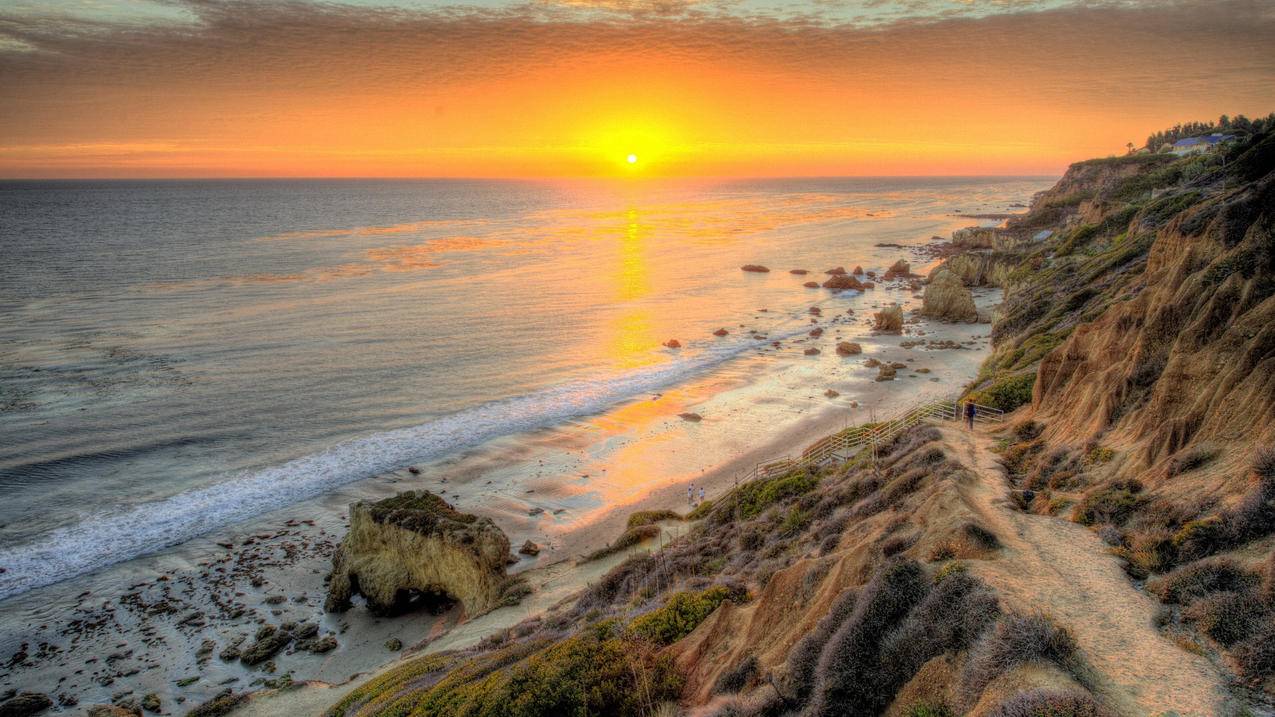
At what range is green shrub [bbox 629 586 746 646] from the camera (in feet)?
48.7

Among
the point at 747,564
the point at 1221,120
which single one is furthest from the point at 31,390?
the point at 1221,120

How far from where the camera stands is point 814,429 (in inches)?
1521

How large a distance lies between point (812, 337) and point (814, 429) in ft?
78.8

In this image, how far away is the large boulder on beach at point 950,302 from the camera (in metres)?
63.8

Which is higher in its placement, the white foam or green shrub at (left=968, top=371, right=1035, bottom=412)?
green shrub at (left=968, top=371, right=1035, bottom=412)

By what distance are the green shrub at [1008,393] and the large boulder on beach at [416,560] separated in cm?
2048

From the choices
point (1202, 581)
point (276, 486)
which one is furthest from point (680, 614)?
point (276, 486)

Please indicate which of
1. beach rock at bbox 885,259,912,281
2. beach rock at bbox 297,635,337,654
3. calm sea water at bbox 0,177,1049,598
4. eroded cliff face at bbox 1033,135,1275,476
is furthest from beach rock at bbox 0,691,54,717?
beach rock at bbox 885,259,912,281

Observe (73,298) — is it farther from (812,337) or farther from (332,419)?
(812,337)

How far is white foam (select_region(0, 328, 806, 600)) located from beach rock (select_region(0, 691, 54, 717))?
282 inches

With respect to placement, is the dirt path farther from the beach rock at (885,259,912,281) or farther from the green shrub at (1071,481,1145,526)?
the beach rock at (885,259,912,281)

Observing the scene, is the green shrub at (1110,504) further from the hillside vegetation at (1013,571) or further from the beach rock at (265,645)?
the beach rock at (265,645)

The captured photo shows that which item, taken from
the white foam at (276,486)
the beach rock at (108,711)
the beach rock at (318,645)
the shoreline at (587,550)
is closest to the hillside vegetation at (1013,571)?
the shoreline at (587,550)

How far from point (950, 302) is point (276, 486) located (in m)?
59.3
